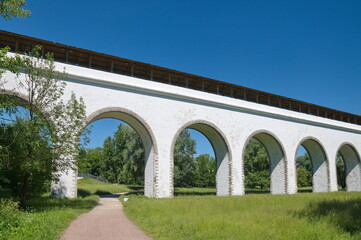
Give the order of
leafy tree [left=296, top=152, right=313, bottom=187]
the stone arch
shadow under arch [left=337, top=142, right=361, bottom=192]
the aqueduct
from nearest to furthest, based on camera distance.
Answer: the aqueduct → the stone arch → shadow under arch [left=337, top=142, right=361, bottom=192] → leafy tree [left=296, top=152, right=313, bottom=187]

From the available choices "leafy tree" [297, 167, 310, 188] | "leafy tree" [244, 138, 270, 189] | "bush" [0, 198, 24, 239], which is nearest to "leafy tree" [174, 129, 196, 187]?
"leafy tree" [244, 138, 270, 189]

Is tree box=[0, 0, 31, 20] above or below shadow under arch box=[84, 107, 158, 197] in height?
above

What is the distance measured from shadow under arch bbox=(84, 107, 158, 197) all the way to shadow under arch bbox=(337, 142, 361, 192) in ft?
70.6

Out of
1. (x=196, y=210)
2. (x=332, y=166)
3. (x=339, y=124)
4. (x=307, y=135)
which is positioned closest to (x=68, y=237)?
(x=196, y=210)

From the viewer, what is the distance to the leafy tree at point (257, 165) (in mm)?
37375

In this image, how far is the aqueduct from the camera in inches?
646

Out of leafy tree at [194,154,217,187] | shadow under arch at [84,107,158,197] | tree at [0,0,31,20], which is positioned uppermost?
tree at [0,0,31,20]

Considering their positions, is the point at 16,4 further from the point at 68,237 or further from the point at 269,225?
the point at 269,225

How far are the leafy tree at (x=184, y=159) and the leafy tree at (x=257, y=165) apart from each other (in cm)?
758

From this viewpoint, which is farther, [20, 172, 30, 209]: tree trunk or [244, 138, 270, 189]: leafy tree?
[244, 138, 270, 189]: leafy tree

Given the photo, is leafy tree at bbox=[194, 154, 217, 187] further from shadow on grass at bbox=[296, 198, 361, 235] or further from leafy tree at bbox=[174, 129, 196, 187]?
shadow on grass at bbox=[296, 198, 361, 235]

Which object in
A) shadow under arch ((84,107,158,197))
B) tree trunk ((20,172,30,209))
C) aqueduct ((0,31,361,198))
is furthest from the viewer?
shadow under arch ((84,107,158,197))

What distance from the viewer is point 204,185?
182ft

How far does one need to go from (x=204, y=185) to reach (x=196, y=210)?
151 ft
